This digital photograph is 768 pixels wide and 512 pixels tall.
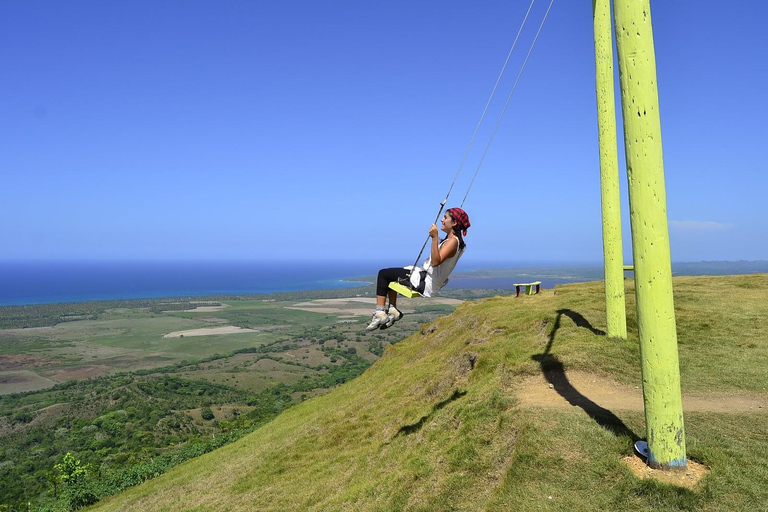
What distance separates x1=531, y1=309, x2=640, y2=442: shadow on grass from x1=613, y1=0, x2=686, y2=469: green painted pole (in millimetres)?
1233

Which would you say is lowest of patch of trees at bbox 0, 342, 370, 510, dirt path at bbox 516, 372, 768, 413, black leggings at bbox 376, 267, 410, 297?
patch of trees at bbox 0, 342, 370, 510

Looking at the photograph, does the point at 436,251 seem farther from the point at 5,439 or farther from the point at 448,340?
the point at 5,439

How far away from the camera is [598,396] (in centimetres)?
1018

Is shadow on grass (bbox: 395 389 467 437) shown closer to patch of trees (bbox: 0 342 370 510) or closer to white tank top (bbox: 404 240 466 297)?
white tank top (bbox: 404 240 466 297)

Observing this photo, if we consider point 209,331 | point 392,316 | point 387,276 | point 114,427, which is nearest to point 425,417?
point 392,316

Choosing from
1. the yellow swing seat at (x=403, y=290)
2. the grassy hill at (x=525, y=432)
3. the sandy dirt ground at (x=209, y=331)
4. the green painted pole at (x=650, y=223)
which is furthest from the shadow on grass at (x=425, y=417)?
the sandy dirt ground at (x=209, y=331)

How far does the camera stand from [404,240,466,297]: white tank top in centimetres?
955

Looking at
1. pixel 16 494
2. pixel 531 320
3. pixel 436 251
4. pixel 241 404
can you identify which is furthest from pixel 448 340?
pixel 241 404

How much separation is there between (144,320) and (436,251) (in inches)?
7382

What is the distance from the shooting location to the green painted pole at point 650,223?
20.5 feet

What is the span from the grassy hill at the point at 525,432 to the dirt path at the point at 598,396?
6 cm

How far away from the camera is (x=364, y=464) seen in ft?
38.8

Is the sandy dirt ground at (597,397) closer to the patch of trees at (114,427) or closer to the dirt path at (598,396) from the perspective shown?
the dirt path at (598,396)

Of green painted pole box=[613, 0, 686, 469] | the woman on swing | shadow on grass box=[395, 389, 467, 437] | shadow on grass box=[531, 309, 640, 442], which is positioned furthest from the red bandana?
shadow on grass box=[395, 389, 467, 437]
